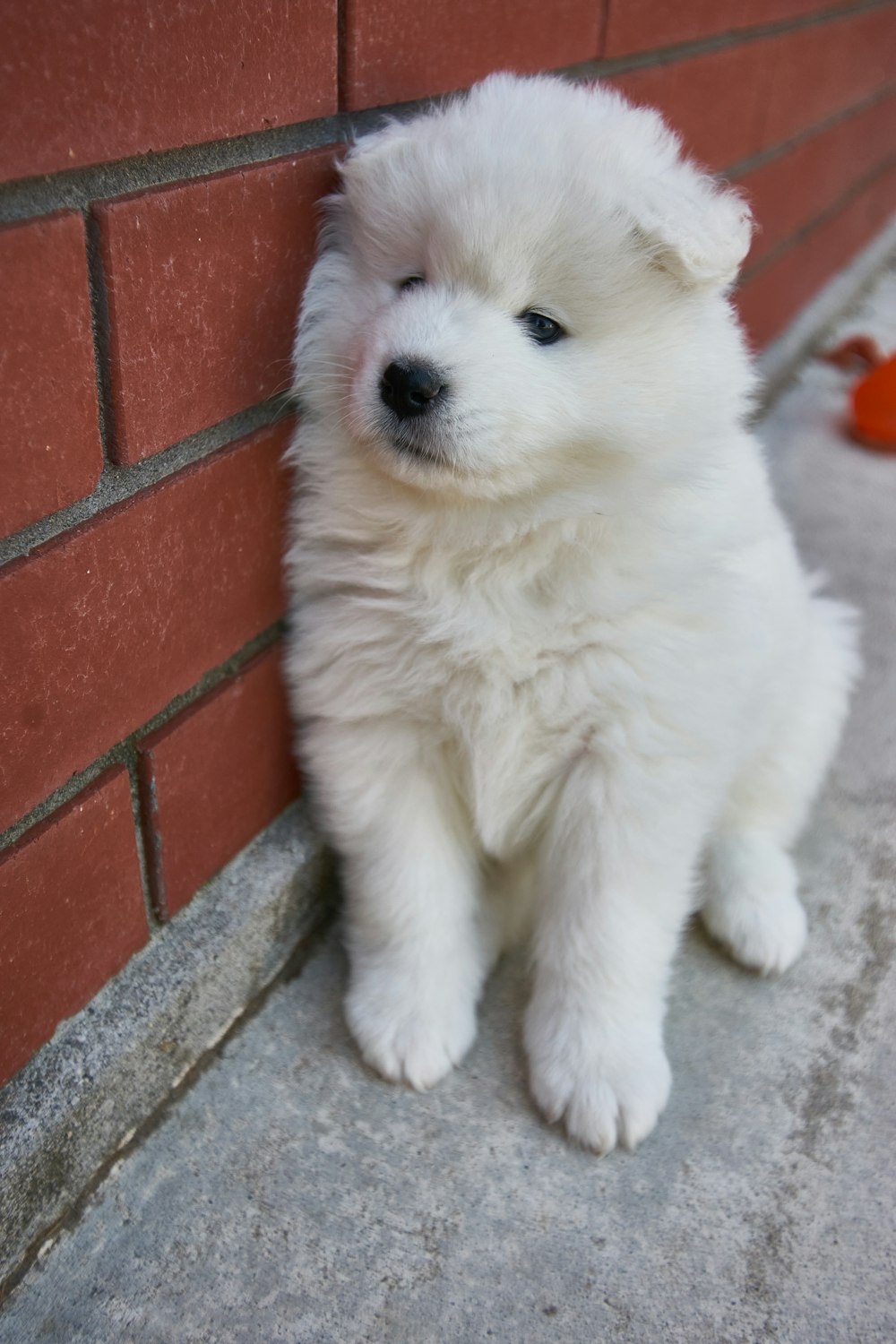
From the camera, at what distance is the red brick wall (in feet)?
4.11

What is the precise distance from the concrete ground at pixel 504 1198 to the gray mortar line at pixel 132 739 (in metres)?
0.55

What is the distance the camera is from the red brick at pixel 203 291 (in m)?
1.38

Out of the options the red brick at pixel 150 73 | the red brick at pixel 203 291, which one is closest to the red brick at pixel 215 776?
the red brick at pixel 203 291

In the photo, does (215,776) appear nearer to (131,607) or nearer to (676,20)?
(131,607)

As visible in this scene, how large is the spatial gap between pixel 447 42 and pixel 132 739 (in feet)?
3.94

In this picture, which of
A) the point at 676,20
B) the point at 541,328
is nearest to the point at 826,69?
the point at 676,20

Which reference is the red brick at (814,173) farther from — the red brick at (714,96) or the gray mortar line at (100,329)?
the gray mortar line at (100,329)

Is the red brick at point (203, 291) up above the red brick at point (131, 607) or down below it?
above

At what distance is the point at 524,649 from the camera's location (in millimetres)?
1688

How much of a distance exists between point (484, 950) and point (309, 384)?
3.21 ft

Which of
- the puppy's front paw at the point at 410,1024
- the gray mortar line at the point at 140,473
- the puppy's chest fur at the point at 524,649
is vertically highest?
the gray mortar line at the point at 140,473

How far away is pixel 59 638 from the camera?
1423 millimetres

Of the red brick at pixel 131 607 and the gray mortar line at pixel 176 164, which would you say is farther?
the red brick at pixel 131 607

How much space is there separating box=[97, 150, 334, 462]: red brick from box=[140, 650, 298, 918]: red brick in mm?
439
